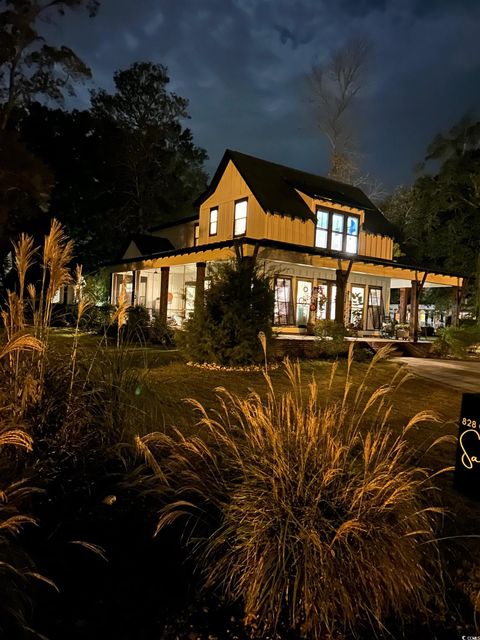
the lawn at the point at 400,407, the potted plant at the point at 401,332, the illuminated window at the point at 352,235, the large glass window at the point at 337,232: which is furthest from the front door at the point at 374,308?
the lawn at the point at 400,407

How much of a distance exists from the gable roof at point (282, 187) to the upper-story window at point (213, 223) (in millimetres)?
802

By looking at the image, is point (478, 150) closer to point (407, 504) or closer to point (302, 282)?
point (302, 282)

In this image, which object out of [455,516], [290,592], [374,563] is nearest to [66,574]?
[290,592]

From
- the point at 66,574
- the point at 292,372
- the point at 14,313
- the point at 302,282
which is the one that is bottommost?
the point at 66,574

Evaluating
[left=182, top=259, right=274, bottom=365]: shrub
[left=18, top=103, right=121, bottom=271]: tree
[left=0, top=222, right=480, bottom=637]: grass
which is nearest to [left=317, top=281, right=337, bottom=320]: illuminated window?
[left=182, top=259, right=274, bottom=365]: shrub

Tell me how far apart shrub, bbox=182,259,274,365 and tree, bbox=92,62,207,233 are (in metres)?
23.1

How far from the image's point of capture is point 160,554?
9.38ft

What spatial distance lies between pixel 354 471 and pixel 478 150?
3124 centimetres

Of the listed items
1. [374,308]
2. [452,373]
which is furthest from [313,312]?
[452,373]

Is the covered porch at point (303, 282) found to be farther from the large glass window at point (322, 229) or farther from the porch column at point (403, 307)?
the large glass window at point (322, 229)

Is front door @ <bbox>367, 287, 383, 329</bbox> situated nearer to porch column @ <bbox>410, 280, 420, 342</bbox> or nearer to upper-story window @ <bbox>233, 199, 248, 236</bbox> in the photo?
porch column @ <bbox>410, 280, 420, 342</bbox>

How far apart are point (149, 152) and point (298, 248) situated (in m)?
21.6

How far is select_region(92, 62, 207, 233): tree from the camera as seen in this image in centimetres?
3241

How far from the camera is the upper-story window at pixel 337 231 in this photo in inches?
739
